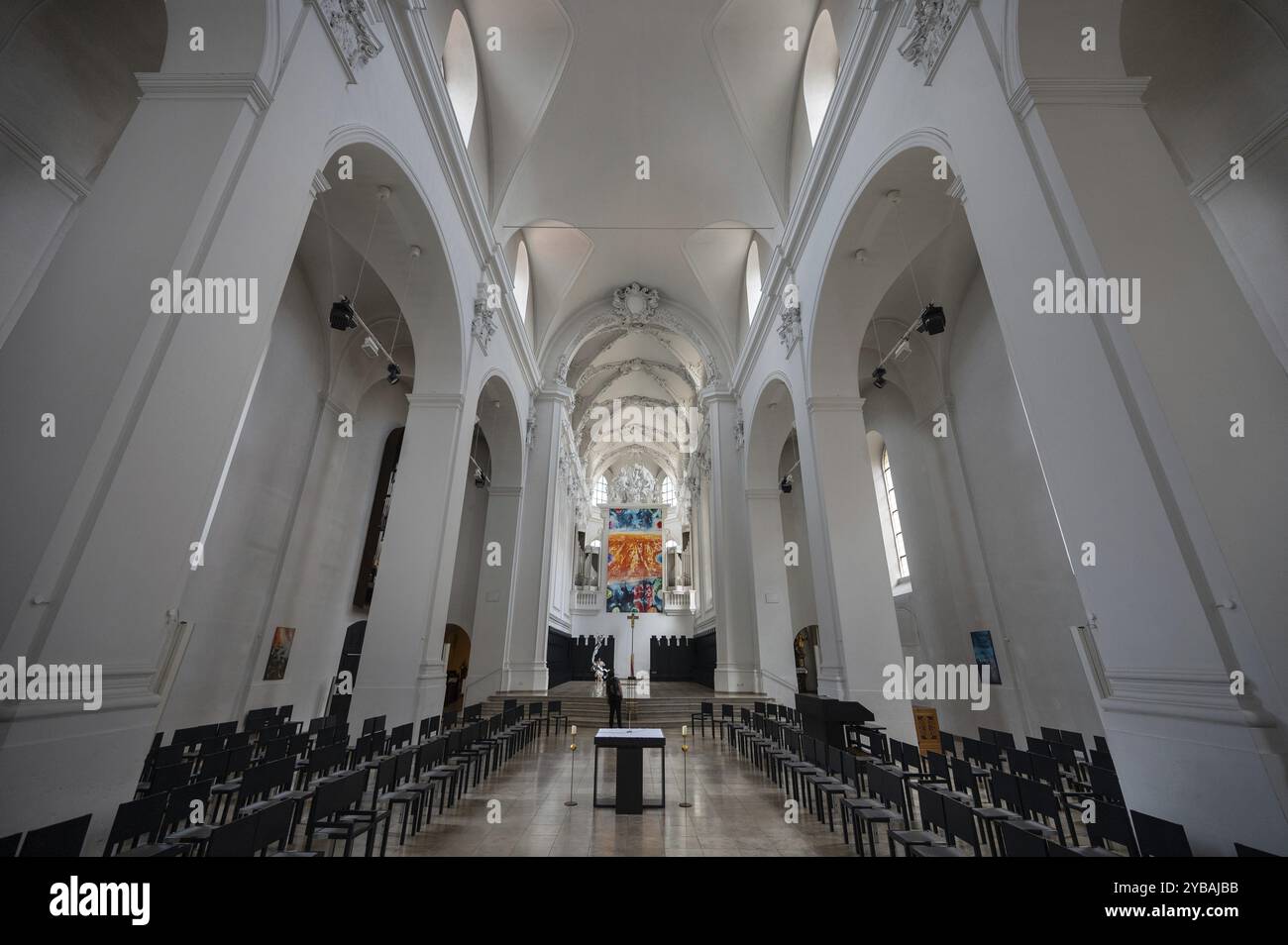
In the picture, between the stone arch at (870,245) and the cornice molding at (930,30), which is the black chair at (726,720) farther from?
the cornice molding at (930,30)

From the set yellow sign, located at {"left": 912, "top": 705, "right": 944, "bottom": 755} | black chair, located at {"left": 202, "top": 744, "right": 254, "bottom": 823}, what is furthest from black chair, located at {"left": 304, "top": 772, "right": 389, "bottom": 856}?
yellow sign, located at {"left": 912, "top": 705, "right": 944, "bottom": 755}

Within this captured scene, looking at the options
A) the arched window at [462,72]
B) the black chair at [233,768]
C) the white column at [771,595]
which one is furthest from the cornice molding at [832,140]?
the black chair at [233,768]

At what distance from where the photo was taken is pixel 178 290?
292 cm

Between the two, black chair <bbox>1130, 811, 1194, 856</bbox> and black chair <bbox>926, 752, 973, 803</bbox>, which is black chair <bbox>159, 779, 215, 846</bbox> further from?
black chair <bbox>1130, 811, 1194, 856</bbox>

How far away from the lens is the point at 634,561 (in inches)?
896

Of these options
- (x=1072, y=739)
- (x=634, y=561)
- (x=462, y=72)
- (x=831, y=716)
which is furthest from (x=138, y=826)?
(x=634, y=561)

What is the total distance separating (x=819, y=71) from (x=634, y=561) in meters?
18.2

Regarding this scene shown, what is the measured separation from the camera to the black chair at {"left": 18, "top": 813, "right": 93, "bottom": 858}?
6.40ft

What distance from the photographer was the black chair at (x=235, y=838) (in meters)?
2.17

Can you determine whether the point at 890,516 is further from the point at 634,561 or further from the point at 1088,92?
the point at 634,561

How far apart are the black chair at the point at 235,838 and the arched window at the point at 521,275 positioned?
405 inches

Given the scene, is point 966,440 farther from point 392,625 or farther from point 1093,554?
point 392,625

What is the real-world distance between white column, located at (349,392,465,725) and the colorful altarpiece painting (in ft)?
49.3
